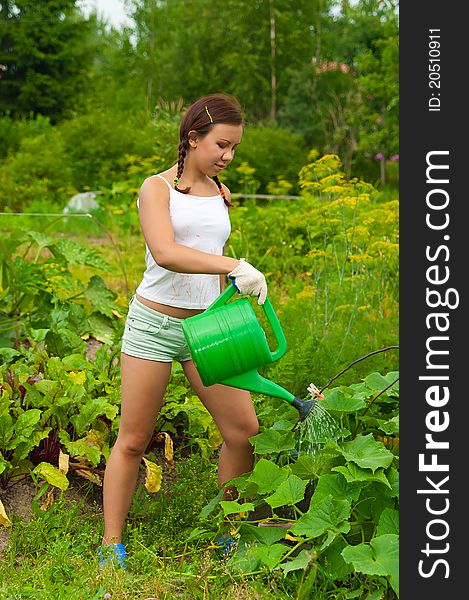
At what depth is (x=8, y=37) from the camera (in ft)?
65.1

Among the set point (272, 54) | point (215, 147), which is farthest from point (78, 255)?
point (272, 54)

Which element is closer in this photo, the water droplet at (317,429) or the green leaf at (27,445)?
the water droplet at (317,429)

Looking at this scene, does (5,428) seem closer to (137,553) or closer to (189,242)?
(137,553)

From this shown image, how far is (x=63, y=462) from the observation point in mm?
3156

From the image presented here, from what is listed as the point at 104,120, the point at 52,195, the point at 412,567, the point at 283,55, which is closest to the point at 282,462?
the point at 412,567

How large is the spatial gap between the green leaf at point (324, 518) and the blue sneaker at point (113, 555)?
0.54 meters

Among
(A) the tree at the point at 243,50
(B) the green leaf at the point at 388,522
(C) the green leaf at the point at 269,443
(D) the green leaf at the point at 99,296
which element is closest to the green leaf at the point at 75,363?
(D) the green leaf at the point at 99,296

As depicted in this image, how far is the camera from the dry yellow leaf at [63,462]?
123 inches

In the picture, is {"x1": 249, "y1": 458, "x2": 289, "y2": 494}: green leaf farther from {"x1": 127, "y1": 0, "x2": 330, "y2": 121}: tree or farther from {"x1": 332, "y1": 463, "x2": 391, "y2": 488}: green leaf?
{"x1": 127, "y1": 0, "x2": 330, "y2": 121}: tree

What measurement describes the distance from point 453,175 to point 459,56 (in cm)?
28

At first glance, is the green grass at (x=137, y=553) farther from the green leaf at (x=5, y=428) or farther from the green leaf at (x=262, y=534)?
the green leaf at (x=5, y=428)

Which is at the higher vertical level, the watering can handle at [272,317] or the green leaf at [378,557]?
the watering can handle at [272,317]

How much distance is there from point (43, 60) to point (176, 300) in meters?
17.9

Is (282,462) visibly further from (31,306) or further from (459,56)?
(31,306)
